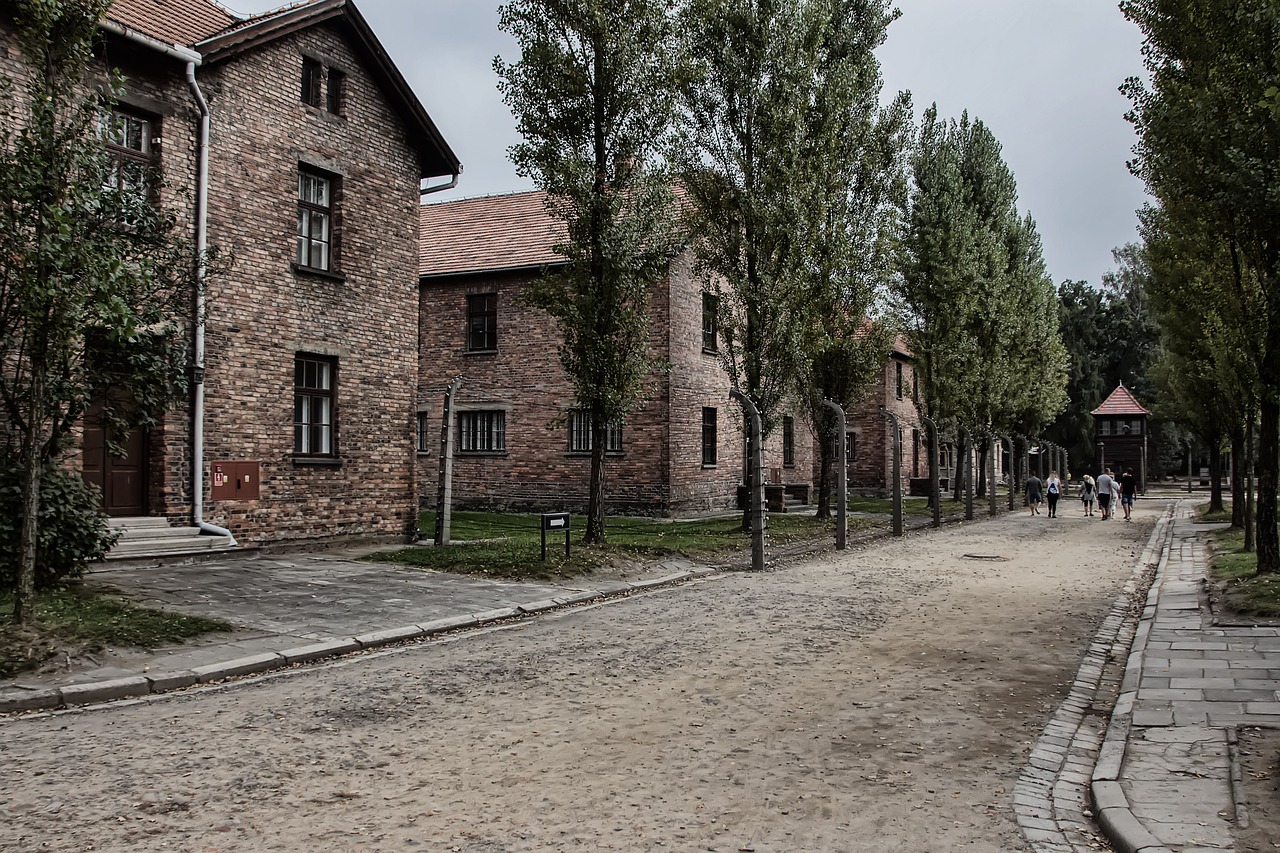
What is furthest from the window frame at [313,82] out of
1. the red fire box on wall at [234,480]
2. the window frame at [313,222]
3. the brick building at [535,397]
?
the brick building at [535,397]

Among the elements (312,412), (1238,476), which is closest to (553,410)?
(312,412)

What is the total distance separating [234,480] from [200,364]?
197 cm

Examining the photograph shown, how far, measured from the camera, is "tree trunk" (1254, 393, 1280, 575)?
1384cm

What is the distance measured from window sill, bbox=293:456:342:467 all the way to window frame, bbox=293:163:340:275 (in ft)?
10.8

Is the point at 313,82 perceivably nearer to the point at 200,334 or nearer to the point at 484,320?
the point at 200,334

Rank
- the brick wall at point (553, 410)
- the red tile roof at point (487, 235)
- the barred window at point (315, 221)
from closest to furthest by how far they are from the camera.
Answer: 1. the barred window at point (315, 221)
2. the brick wall at point (553, 410)
3. the red tile roof at point (487, 235)

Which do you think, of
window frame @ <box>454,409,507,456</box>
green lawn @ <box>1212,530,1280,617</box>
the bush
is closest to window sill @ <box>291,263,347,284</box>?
the bush

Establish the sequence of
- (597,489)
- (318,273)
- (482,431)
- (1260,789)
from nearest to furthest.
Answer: (1260,789)
(597,489)
(318,273)
(482,431)

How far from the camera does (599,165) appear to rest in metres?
17.0

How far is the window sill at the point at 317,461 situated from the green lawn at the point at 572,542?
218 centimetres

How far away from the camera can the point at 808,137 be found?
78.4 ft

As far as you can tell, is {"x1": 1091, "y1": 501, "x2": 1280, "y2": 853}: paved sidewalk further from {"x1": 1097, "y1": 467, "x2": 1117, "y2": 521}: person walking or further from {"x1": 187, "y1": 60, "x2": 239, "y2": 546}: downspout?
{"x1": 1097, "y1": 467, "x2": 1117, "y2": 521}: person walking

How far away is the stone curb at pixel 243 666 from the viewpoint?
723 centimetres

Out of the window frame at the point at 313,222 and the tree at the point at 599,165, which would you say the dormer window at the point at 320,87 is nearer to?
the window frame at the point at 313,222
